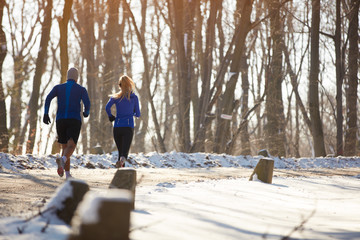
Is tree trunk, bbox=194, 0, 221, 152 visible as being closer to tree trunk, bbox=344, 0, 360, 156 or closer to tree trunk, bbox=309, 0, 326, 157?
tree trunk, bbox=309, 0, 326, 157

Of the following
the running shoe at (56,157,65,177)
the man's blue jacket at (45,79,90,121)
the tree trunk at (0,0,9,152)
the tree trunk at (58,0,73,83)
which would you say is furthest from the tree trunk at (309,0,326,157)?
the running shoe at (56,157,65,177)

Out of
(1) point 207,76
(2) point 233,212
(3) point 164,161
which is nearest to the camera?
(2) point 233,212

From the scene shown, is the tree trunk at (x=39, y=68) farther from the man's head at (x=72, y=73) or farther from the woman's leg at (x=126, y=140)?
the man's head at (x=72, y=73)

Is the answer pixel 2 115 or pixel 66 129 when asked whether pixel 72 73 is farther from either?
pixel 2 115

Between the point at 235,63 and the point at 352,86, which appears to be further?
the point at 352,86

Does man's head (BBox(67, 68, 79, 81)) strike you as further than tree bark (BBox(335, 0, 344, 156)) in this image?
No

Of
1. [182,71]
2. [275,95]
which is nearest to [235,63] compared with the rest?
[182,71]

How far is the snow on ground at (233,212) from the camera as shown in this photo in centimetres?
406

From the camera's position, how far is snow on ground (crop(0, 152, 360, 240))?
160 inches

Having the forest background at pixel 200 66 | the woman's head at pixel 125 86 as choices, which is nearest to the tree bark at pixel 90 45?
the forest background at pixel 200 66

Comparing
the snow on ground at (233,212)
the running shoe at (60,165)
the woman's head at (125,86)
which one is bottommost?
the snow on ground at (233,212)

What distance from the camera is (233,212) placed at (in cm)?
564

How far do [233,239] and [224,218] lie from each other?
95cm

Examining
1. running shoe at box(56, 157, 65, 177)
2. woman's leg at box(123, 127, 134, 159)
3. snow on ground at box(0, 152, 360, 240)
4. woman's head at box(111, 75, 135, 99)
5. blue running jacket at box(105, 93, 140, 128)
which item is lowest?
snow on ground at box(0, 152, 360, 240)
